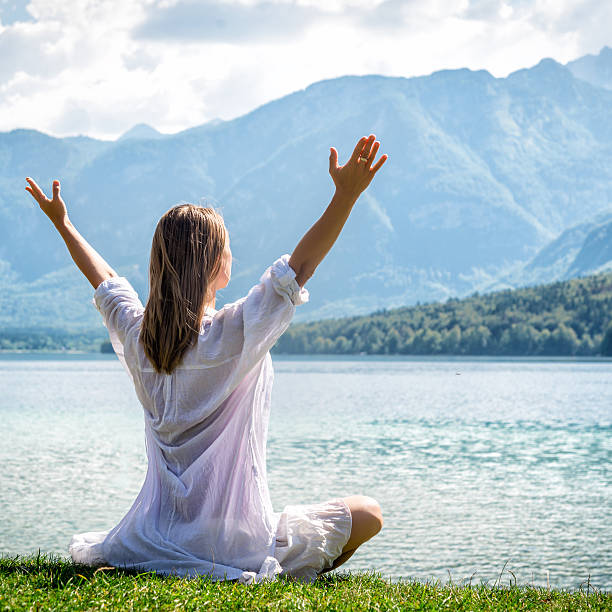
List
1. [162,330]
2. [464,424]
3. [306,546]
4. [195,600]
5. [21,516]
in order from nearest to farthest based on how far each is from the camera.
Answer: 1. [195,600]
2. [162,330]
3. [306,546]
4. [21,516]
5. [464,424]

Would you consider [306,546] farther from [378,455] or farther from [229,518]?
[378,455]

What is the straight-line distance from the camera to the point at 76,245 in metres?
6.02

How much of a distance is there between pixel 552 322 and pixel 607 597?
15489 cm

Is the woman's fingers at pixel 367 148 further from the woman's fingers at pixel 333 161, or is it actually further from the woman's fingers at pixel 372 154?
the woman's fingers at pixel 333 161

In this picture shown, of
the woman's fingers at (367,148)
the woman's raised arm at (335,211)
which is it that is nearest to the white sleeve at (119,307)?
the woman's raised arm at (335,211)

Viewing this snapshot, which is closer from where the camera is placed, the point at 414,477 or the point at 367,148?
the point at 367,148

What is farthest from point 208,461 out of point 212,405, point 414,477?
point 414,477

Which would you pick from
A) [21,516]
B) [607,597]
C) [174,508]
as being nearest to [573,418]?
[21,516]

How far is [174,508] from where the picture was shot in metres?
5.25

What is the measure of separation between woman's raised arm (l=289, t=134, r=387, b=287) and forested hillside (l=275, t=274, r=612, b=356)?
457 feet

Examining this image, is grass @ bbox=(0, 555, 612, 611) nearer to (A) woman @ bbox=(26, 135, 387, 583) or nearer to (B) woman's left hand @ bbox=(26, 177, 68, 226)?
(A) woman @ bbox=(26, 135, 387, 583)

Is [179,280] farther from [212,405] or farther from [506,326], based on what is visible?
[506,326]

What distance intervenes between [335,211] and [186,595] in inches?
89.8

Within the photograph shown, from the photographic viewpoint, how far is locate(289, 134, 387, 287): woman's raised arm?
4715 mm
